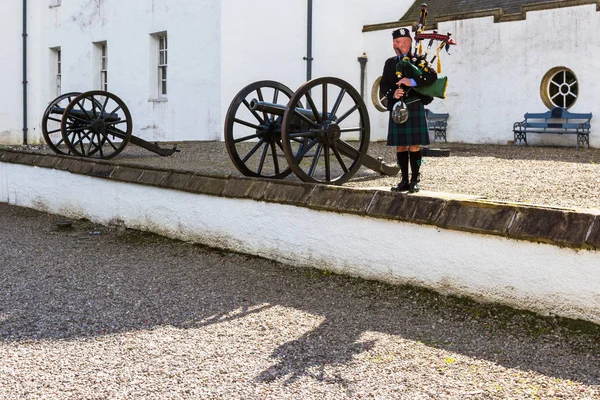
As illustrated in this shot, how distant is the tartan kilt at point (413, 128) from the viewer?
20.2 feet

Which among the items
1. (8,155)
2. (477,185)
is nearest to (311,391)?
(477,185)

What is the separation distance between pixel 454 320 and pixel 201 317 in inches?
65.1

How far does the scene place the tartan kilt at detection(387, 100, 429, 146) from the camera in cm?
615

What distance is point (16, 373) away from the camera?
13.5ft

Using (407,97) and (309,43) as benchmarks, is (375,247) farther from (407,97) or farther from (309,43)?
(309,43)

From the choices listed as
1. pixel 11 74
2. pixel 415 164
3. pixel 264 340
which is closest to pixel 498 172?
pixel 415 164

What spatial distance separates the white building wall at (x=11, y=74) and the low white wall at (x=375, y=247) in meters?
15.3

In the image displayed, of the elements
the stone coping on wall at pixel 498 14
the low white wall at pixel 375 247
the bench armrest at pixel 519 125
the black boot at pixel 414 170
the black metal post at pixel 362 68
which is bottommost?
the low white wall at pixel 375 247

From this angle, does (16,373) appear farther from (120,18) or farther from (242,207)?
(120,18)

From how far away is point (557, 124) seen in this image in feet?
52.6

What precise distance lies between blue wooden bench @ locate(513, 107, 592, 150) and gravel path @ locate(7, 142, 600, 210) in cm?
113

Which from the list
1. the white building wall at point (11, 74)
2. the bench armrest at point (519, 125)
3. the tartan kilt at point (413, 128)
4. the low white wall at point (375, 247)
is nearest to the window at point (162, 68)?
the white building wall at point (11, 74)

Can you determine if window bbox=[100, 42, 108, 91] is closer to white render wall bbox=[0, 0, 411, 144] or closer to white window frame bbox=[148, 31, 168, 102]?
white render wall bbox=[0, 0, 411, 144]

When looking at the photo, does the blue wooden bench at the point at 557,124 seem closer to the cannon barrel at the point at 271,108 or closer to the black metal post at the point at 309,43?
the black metal post at the point at 309,43
